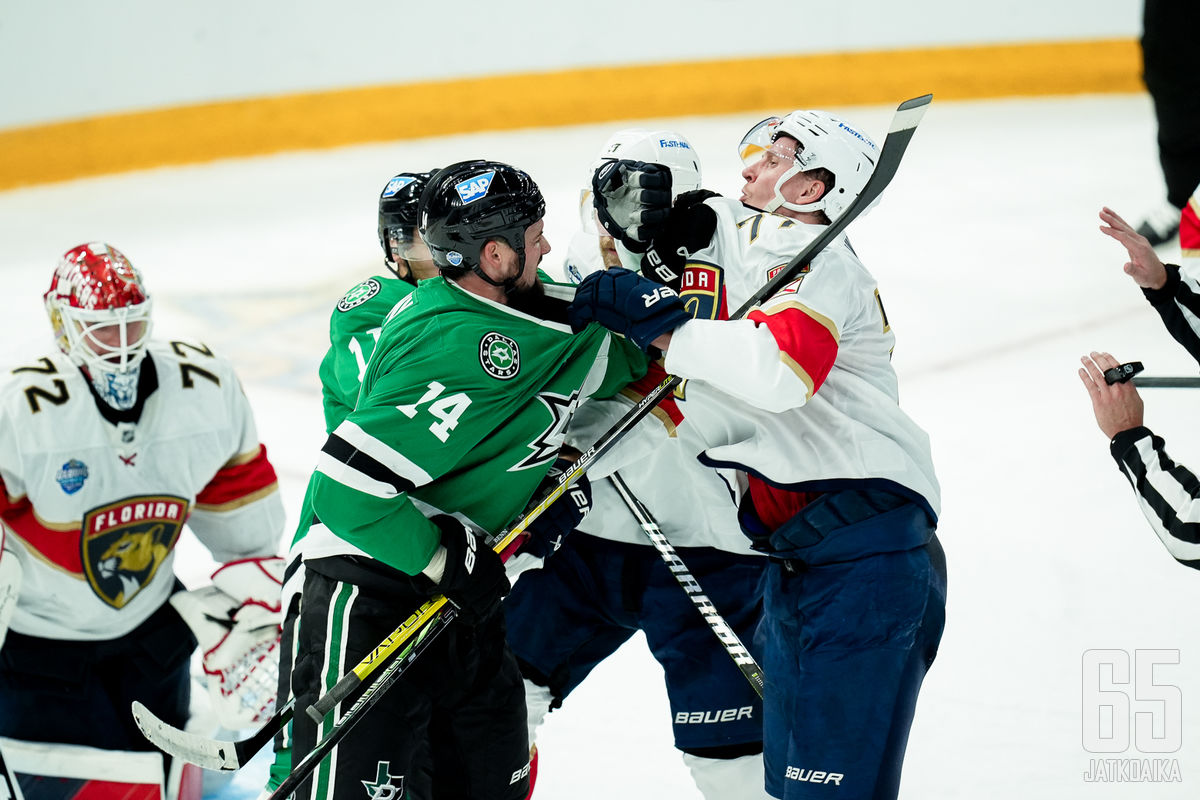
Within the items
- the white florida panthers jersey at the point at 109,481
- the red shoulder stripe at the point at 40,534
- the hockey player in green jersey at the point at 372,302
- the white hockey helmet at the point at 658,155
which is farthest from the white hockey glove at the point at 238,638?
the white hockey helmet at the point at 658,155

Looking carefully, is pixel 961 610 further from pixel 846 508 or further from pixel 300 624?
pixel 300 624

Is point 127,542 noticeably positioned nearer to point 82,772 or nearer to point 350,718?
point 82,772

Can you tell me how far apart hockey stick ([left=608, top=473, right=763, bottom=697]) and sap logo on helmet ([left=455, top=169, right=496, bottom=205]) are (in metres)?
0.63

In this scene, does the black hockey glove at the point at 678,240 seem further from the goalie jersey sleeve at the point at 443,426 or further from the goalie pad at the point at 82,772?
the goalie pad at the point at 82,772

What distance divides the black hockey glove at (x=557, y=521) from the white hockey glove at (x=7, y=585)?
0.90 m

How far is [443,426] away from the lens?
1760 millimetres

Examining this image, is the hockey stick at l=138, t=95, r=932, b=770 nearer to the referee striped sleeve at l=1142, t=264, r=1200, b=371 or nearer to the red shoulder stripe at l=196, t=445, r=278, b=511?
the referee striped sleeve at l=1142, t=264, r=1200, b=371

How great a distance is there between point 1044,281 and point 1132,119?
206 cm

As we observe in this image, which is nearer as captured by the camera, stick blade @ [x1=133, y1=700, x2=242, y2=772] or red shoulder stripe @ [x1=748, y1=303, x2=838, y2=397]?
red shoulder stripe @ [x1=748, y1=303, x2=838, y2=397]

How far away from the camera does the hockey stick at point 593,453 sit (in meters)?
1.84

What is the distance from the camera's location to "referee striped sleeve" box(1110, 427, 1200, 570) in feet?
6.16

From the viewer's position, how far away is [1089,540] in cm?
328

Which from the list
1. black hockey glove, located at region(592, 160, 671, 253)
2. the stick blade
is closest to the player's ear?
black hockey glove, located at region(592, 160, 671, 253)

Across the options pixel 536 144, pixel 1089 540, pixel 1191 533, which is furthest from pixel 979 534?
pixel 536 144
